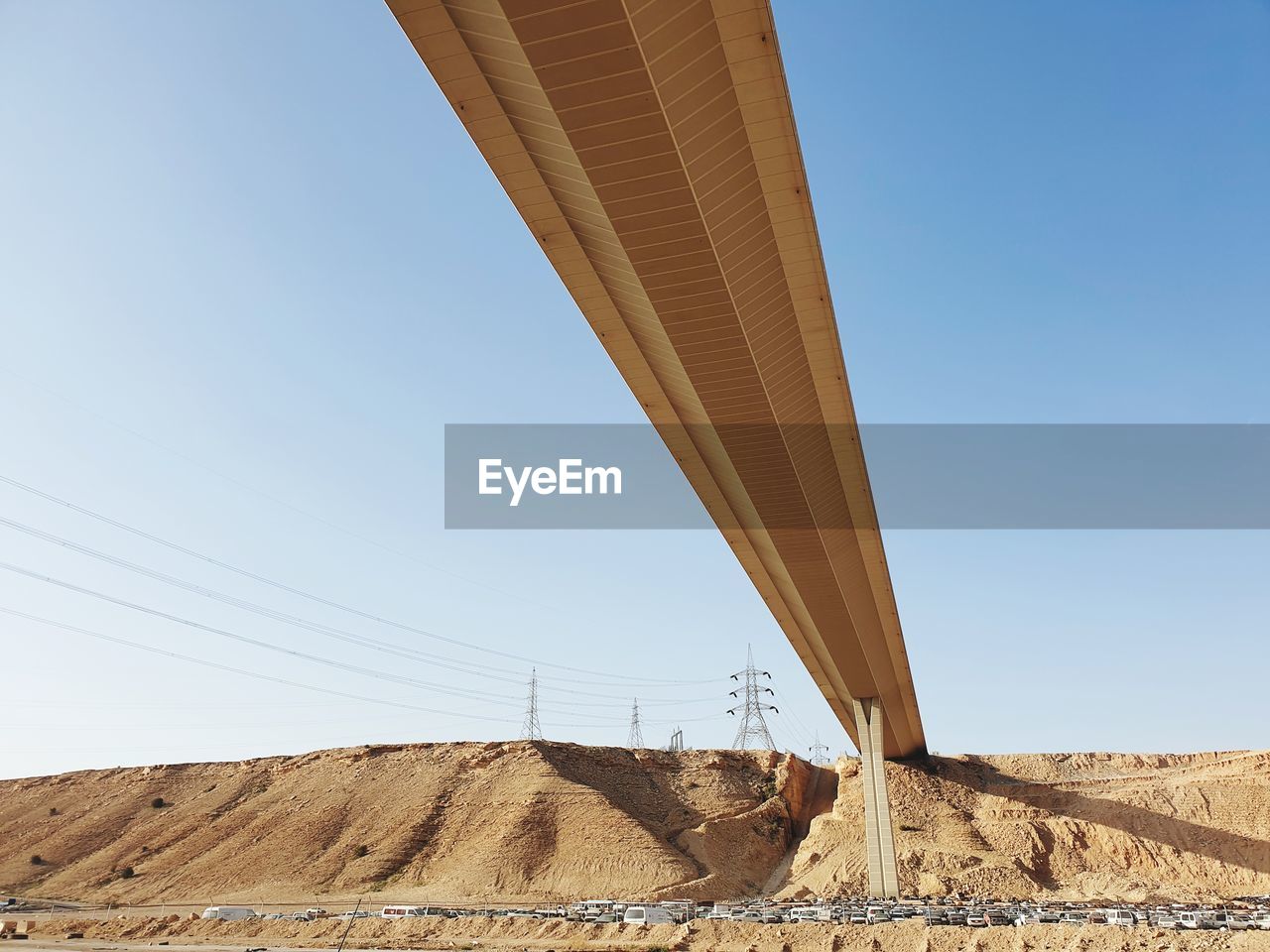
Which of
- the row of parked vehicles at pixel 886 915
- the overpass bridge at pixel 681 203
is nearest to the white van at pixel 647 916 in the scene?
the row of parked vehicles at pixel 886 915

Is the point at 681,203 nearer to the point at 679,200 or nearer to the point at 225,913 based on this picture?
the point at 679,200

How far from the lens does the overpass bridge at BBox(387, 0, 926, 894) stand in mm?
10008

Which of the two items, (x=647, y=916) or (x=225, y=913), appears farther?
(x=225, y=913)

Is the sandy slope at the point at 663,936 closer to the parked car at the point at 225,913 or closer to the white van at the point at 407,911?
the white van at the point at 407,911

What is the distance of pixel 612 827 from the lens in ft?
179

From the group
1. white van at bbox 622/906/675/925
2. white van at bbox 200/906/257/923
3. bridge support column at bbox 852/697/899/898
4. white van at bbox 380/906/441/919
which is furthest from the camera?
bridge support column at bbox 852/697/899/898

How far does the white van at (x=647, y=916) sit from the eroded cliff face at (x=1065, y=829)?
21.5m

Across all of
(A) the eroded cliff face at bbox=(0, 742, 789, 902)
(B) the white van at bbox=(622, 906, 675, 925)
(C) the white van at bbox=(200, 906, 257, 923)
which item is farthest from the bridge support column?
(C) the white van at bbox=(200, 906, 257, 923)

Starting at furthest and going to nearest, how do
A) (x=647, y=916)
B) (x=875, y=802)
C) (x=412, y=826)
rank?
1. (x=412, y=826)
2. (x=875, y=802)
3. (x=647, y=916)

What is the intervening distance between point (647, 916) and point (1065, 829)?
1398 inches

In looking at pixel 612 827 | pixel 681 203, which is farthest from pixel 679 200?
pixel 612 827

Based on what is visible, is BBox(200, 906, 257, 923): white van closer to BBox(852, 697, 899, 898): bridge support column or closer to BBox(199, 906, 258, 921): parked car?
BBox(199, 906, 258, 921): parked car

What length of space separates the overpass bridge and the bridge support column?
96.5ft

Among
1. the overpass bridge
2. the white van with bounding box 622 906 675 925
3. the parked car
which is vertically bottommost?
the parked car
